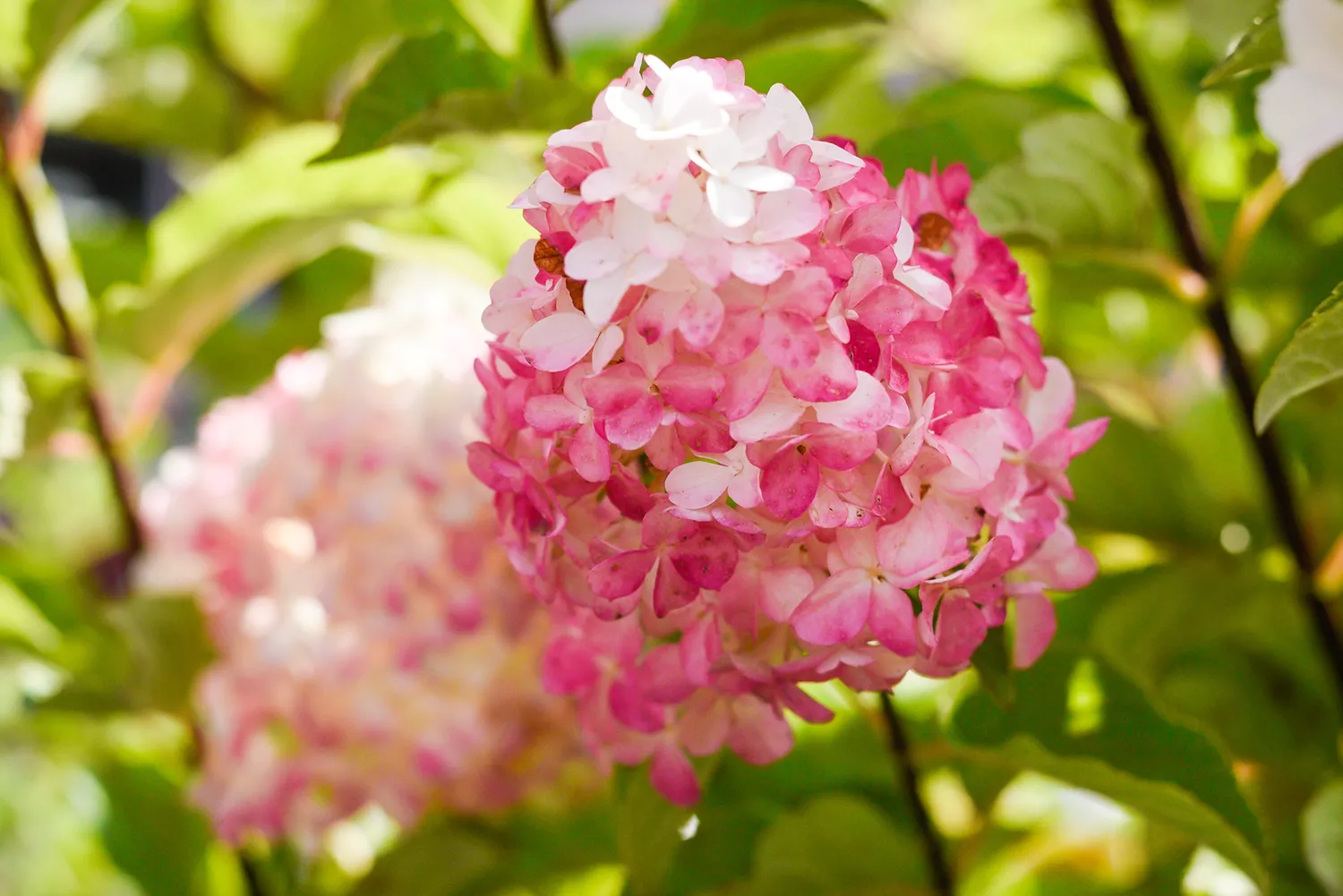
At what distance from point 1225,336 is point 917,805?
9.2 inches

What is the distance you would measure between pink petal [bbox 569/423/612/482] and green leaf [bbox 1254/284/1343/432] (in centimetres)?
17

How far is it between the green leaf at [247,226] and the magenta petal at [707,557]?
29cm

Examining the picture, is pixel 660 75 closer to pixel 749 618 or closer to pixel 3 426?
pixel 749 618

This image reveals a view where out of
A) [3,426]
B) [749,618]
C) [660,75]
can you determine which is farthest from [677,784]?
[3,426]

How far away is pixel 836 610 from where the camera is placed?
28 cm

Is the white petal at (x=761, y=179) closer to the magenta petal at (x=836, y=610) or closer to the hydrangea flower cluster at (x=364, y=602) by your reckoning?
the magenta petal at (x=836, y=610)

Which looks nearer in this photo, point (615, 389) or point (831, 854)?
point (615, 389)

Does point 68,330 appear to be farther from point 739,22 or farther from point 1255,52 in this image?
point 1255,52

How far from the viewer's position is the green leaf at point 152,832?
65cm

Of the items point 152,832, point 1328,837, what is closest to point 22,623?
point 152,832

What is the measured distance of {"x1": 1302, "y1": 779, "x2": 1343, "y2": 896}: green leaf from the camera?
15.4 inches

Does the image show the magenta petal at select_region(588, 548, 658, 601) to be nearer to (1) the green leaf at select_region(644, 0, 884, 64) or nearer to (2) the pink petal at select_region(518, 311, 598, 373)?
(2) the pink petal at select_region(518, 311, 598, 373)

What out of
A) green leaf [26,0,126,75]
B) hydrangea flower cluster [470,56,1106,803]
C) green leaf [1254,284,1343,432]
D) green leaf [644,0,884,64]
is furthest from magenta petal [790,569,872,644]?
green leaf [26,0,126,75]

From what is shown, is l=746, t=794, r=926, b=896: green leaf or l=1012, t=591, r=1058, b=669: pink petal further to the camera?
l=746, t=794, r=926, b=896: green leaf
